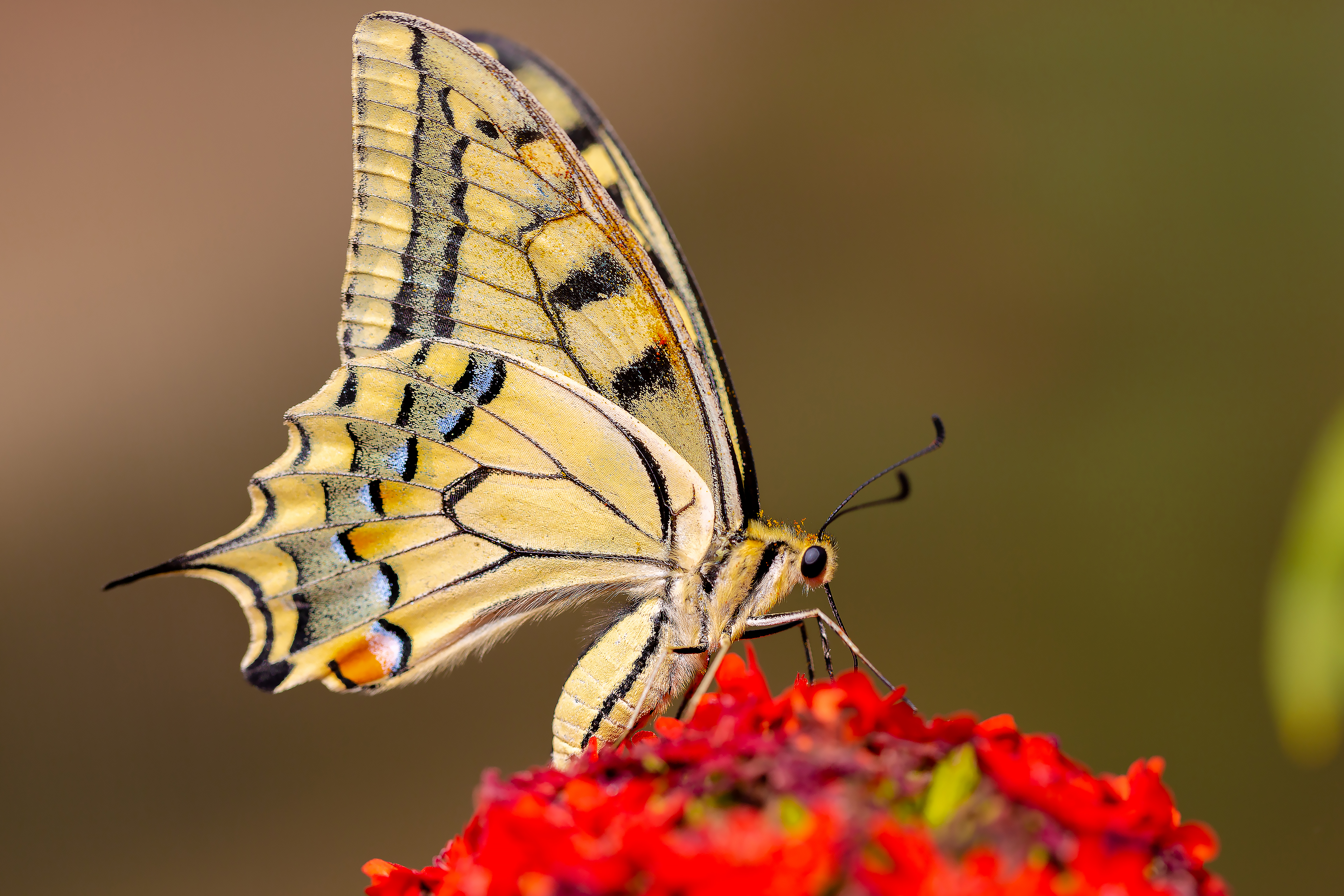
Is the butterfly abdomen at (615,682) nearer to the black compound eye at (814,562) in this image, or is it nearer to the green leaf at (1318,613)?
the black compound eye at (814,562)

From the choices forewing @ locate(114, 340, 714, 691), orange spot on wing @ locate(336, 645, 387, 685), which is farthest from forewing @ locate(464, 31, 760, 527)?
orange spot on wing @ locate(336, 645, 387, 685)

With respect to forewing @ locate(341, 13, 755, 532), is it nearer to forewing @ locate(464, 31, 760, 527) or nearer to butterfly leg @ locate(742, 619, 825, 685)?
forewing @ locate(464, 31, 760, 527)

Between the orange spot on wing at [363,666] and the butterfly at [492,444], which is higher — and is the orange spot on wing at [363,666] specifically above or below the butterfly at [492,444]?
below


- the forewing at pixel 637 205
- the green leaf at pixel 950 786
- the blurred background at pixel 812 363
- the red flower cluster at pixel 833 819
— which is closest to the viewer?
the red flower cluster at pixel 833 819

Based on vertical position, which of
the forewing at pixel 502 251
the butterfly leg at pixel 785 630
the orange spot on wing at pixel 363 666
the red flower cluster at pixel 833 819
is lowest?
the orange spot on wing at pixel 363 666

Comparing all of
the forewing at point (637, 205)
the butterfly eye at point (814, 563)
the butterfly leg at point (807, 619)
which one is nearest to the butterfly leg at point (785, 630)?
the butterfly leg at point (807, 619)

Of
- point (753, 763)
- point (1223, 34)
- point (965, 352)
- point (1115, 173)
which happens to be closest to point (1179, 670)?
point (965, 352)
